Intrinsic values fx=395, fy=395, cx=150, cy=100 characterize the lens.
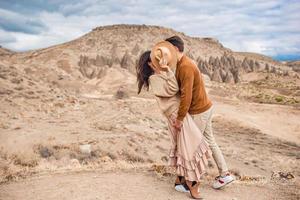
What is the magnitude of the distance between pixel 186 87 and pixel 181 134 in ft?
2.39

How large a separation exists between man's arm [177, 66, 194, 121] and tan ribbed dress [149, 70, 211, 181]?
0.68 ft

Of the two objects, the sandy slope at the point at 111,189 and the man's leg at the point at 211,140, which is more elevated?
the man's leg at the point at 211,140

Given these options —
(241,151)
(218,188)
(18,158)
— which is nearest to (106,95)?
(241,151)

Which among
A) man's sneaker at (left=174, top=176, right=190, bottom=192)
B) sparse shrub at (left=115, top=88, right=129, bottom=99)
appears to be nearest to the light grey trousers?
man's sneaker at (left=174, top=176, right=190, bottom=192)

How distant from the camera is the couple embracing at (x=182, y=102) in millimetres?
5531

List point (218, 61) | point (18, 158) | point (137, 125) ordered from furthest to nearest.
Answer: point (218, 61), point (137, 125), point (18, 158)

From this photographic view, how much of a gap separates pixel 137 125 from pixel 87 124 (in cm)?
226

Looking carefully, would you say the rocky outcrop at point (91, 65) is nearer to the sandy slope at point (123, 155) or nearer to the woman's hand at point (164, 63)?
the sandy slope at point (123, 155)

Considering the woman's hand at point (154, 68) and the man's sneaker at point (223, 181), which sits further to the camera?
the man's sneaker at point (223, 181)

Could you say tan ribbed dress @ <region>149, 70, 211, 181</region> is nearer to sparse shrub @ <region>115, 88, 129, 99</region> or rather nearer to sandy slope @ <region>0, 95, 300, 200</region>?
sandy slope @ <region>0, 95, 300, 200</region>

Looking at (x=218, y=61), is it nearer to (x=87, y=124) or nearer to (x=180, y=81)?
(x=87, y=124)

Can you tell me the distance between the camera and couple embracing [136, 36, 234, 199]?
5.53 meters

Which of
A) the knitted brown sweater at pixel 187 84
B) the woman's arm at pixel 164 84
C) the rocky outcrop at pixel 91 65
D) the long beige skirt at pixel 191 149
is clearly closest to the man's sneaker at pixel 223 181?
the long beige skirt at pixel 191 149

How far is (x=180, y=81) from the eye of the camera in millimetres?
A: 5559
